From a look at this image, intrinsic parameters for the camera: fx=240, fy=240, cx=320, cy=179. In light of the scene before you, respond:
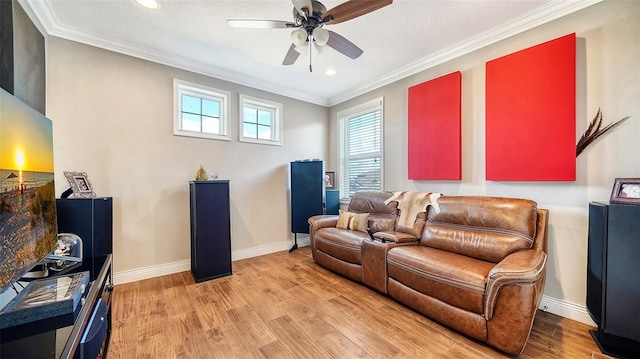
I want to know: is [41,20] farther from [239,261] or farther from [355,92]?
[355,92]

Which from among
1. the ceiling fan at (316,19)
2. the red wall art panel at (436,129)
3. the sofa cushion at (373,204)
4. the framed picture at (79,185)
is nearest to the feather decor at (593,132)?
A: the red wall art panel at (436,129)

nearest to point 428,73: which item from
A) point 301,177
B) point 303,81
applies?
point 303,81

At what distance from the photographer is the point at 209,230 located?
2947mm

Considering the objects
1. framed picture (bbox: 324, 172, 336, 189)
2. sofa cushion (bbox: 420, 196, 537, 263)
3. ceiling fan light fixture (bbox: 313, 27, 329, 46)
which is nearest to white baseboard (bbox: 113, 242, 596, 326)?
sofa cushion (bbox: 420, 196, 537, 263)

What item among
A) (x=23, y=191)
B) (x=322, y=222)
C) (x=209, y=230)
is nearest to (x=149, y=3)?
(x=23, y=191)

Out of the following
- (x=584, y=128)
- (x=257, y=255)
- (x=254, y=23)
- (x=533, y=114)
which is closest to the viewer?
Answer: (x=254, y=23)

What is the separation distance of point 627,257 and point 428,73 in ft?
8.37

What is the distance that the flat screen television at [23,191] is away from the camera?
1032 millimetres

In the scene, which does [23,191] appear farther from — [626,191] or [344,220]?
[626,191]

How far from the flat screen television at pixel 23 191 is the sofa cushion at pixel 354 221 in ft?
9.02

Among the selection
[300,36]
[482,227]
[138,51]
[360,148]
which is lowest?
[482,227]

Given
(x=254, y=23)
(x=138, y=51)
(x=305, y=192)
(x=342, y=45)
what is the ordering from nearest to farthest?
(x=254, y=23)
(x=342, y=45)
(x=138, y=51)
(x=305, y=192)

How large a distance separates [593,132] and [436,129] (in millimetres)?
1318

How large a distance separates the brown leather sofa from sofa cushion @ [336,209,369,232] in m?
0.16
